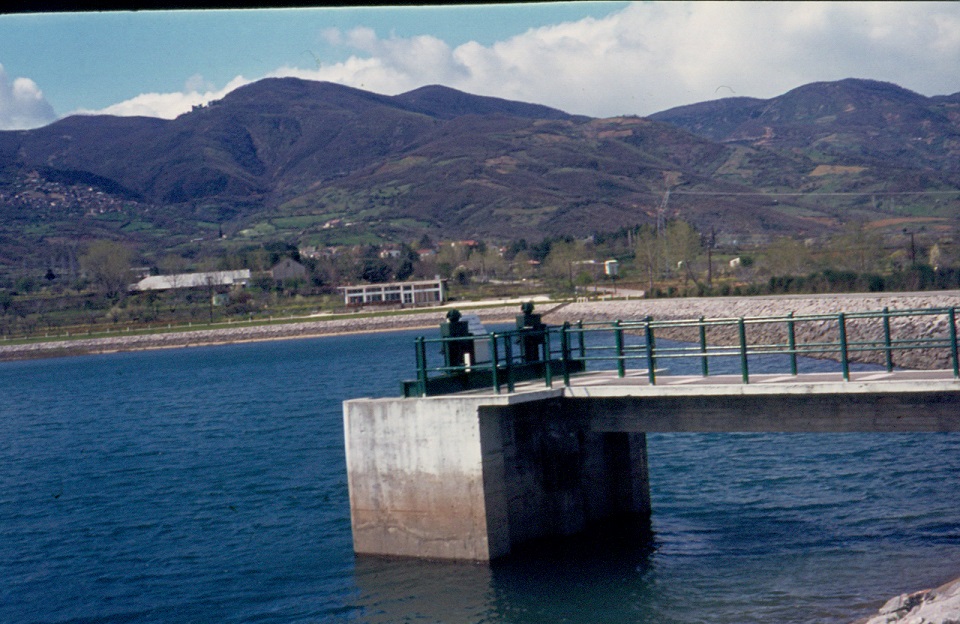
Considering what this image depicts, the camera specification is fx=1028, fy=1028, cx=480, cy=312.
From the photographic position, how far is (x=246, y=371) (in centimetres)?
7581

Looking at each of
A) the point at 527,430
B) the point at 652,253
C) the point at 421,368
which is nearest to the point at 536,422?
the point at 527,430

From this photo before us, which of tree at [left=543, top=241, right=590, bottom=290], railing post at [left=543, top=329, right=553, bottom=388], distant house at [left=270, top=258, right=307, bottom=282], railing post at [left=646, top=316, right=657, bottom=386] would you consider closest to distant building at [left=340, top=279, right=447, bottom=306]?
tree at [left=543, top=241, right=590, bottom=290]

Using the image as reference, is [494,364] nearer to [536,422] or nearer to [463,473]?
[536,422]

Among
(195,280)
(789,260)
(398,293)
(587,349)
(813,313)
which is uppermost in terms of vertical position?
(195,280)

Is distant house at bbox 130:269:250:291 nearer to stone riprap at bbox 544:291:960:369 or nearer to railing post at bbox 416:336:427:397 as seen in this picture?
stone riprap at bbox 544:291:960:369

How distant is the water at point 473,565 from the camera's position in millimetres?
14266

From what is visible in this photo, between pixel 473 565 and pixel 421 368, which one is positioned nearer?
pixel 473 565

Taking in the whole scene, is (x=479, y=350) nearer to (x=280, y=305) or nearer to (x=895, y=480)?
(x=895, y=480)

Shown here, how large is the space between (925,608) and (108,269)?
162 meters

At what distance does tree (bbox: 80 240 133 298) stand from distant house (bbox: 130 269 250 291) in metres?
2.70

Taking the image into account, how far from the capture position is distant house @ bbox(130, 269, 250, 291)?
163m

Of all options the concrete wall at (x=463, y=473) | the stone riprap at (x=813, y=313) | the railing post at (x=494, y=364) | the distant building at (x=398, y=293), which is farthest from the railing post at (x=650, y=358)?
the distant building at (x=398, y=293)

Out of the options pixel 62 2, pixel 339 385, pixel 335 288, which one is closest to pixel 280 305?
pixel 335 288

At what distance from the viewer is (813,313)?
180 ft
